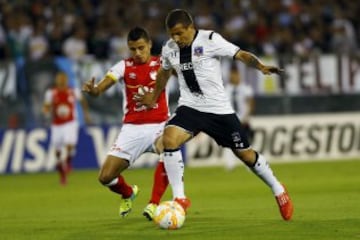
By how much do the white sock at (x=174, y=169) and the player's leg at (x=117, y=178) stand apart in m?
1.40

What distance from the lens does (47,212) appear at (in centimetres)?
1399

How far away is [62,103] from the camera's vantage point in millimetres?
21641

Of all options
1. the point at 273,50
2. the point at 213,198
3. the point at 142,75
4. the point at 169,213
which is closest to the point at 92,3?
the point at 273,50

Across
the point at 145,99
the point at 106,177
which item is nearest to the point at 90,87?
the point at 145,99

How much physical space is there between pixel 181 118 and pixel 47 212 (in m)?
3.27

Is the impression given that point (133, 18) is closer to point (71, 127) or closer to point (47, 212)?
point (71, 127)

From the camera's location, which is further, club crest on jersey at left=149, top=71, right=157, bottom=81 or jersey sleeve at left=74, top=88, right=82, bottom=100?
jersey sleeve at left=74, top=88, right=82, bottom=100

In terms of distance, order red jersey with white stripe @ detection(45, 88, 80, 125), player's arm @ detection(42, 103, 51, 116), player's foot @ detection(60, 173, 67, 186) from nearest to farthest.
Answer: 1. player's foot @ detection(60, 173, 67, 186)
2. player's arm @ detection(42, 103, 51, 116)
3. red jersey with white stripe @ detection(45, 88, 80, 125)

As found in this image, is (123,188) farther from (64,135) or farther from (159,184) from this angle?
(64,135)

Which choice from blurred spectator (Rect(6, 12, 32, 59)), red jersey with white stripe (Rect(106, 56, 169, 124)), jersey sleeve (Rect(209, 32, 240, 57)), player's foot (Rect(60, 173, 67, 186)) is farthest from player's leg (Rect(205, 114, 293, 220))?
blurred spectator (Rect(6, 12, 32, 59))

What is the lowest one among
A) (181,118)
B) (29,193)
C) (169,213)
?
(29,193)

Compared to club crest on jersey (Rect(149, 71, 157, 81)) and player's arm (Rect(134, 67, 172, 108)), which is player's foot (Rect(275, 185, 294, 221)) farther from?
club crest on jersey (Rect(149, 71, 157, 81))

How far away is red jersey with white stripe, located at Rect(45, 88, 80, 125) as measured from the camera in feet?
70.7

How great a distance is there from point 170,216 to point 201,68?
65.7 inches
